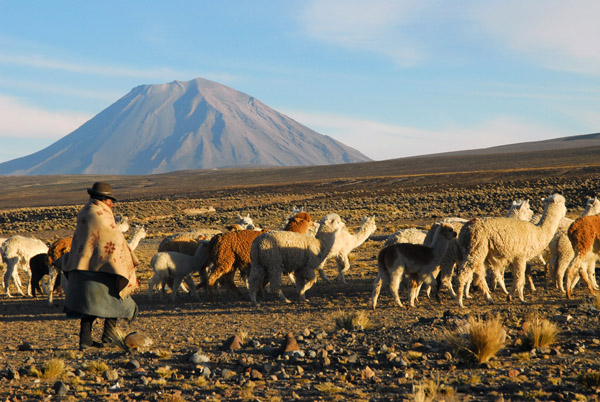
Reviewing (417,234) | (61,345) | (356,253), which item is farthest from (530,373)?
(356,253)

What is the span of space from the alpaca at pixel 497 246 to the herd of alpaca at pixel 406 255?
2 centimetres

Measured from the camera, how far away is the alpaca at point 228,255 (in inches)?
492

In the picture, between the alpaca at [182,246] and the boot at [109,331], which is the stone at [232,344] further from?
the alpaca at [182,246]

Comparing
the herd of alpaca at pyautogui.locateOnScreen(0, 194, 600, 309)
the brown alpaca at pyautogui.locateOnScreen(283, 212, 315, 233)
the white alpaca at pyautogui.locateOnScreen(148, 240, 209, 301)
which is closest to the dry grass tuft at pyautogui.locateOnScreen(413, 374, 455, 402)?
Result: the herd of alpaca at pyautogui.locateOnScreen(0, 194, 600, 309)

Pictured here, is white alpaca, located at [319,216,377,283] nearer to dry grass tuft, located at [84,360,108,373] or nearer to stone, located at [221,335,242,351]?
stone, located at [221,335,242,351]

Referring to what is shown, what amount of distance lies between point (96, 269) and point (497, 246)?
6.74m

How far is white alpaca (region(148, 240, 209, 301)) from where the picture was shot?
495 inches

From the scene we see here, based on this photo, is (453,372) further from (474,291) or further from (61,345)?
(474,291)

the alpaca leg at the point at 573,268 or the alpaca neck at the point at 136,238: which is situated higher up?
the alpaca neck at the point at 136,238

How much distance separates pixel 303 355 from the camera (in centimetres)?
668

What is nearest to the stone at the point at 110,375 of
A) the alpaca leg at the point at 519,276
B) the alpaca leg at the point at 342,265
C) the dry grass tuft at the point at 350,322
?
the dry grass tuft at the point at 350,322

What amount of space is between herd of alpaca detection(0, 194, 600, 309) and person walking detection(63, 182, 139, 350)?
756 mm

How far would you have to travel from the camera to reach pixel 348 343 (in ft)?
23.9

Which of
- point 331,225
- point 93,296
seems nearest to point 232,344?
point 93,296
